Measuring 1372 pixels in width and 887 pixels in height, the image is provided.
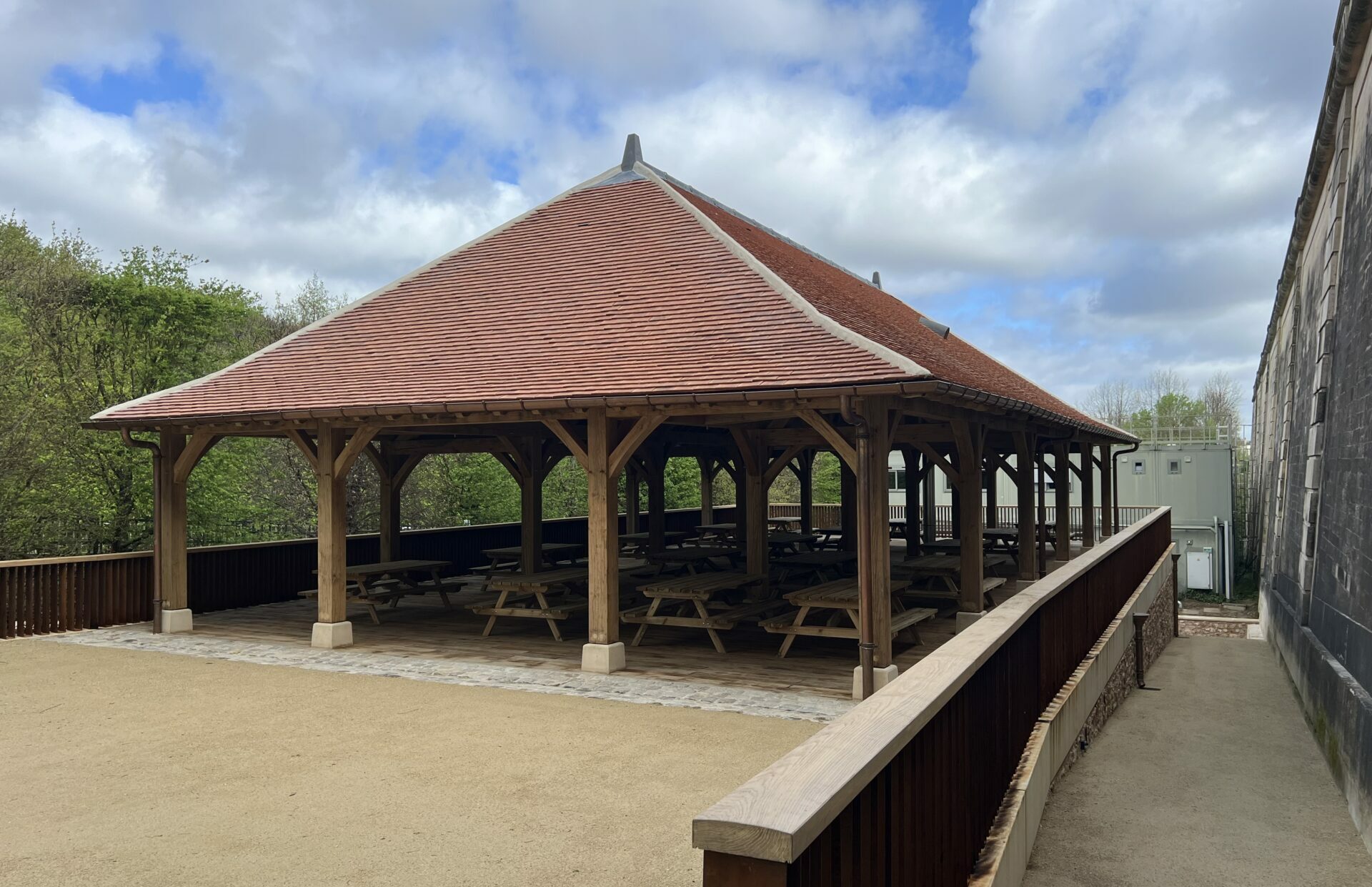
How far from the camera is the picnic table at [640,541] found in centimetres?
1675

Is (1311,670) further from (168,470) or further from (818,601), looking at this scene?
(168,470)

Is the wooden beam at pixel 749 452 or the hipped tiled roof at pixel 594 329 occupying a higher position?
the hipped tiled roof at pixel 594 329

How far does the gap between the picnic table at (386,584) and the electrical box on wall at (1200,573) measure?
27848 millimetres

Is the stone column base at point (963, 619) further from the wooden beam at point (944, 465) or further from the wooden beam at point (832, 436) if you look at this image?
the wooden beam at point (832, 436)

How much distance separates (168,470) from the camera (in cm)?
1100

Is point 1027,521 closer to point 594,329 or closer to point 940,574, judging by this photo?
point 940,574

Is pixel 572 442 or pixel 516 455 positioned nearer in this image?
pixel 572 442

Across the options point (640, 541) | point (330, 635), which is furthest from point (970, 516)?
point (640, 541)

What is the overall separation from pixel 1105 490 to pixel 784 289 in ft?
41.3

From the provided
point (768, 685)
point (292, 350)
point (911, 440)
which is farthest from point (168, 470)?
point (911, 440)

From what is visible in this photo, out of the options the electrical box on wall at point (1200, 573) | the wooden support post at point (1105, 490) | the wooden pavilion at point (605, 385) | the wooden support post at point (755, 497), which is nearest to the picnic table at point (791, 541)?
the wooden pavilion at point (605, 385)

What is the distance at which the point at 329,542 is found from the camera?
9922mm

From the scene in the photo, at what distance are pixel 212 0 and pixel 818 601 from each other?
11607 mm

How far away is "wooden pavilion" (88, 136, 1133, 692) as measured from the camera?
797cm
